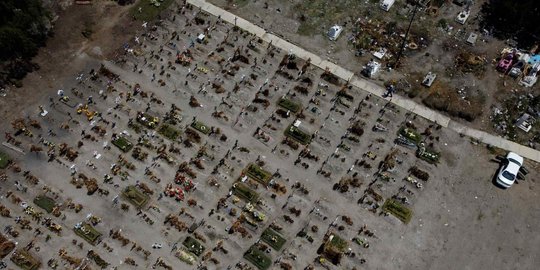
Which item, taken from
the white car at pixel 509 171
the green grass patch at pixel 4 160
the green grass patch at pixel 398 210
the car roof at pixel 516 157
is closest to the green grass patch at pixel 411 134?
the green grass patch at pixel 398 210

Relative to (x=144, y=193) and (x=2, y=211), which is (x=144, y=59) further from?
(x=2, y=211)

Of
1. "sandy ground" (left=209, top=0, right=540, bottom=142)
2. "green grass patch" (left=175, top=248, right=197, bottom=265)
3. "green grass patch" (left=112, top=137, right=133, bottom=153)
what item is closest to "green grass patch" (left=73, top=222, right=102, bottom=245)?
"green grass patch" (left=175, top=248, right=197, bottom=265)

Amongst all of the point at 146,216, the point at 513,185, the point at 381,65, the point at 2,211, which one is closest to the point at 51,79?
the point at 2,211

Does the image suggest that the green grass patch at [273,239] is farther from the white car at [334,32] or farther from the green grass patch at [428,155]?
the white car at [334,32]

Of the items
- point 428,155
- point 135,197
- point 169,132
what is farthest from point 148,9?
point 428,155

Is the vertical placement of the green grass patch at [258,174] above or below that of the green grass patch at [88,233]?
above

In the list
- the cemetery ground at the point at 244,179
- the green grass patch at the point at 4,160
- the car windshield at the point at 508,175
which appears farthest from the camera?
the green grass patch at the point at 4,160

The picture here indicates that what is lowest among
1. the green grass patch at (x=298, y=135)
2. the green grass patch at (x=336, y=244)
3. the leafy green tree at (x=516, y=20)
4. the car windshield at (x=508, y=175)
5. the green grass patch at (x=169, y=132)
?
the green grass patch at (x=336, y=244)

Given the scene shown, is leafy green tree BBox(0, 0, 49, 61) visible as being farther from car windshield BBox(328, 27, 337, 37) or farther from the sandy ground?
car windshield BBox(328, 27, 337, 37)
